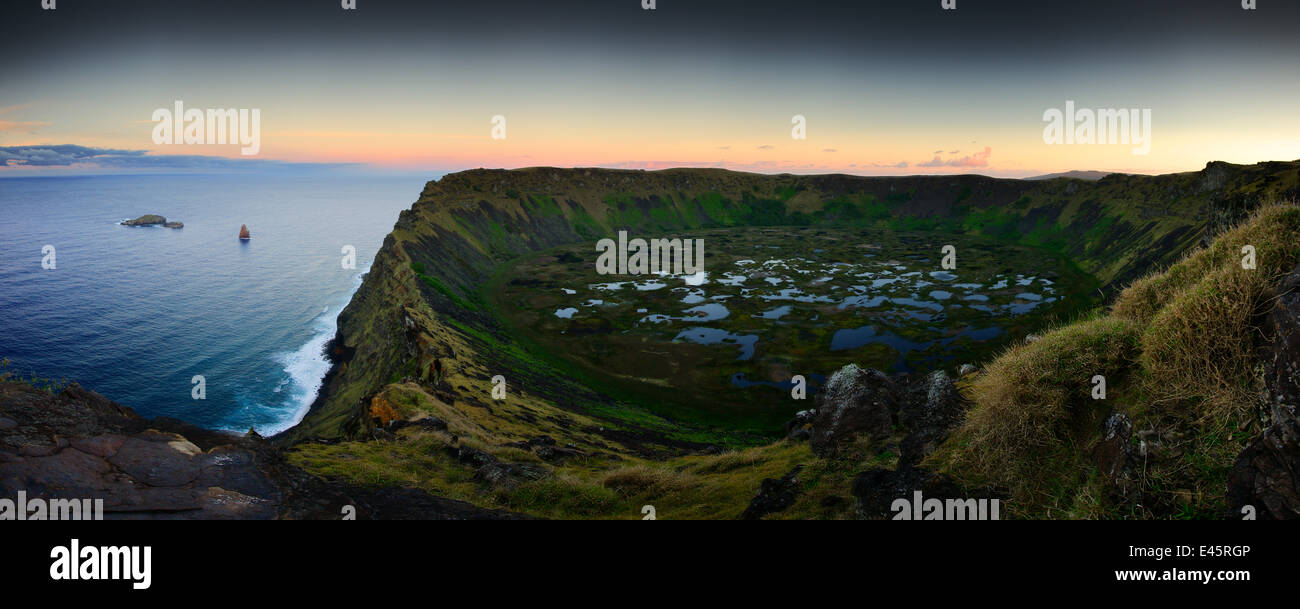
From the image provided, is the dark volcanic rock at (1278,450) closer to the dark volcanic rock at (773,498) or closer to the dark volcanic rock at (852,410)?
the dark volcanic rock at (773,498)

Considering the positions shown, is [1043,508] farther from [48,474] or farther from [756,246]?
[756,246]

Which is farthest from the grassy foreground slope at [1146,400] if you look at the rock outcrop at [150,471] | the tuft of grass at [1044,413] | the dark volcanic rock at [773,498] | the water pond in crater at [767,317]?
the water pond in crater at [767,317]

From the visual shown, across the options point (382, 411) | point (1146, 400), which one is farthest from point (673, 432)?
point (1146, 400)

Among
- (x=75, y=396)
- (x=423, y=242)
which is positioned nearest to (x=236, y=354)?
(x=423, y=242)

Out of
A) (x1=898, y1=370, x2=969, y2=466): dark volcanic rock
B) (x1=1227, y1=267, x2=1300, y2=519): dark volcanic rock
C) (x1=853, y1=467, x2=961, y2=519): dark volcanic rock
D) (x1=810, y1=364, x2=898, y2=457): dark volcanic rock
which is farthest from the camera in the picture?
(x1=810, y1=364, x2=898, y2=457): dark volcanic rock

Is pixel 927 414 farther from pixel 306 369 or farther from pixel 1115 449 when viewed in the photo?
pixel 306 369

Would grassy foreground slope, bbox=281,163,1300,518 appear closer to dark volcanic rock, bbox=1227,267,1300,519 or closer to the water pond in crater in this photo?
dark volcanic rock, bbox=1227,267,1300,519

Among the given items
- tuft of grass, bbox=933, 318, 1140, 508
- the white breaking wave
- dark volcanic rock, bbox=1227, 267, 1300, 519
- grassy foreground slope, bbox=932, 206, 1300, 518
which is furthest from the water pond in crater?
dark volcanic rock, bbox=1227, 267, 1300, 519
